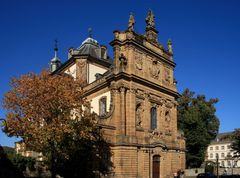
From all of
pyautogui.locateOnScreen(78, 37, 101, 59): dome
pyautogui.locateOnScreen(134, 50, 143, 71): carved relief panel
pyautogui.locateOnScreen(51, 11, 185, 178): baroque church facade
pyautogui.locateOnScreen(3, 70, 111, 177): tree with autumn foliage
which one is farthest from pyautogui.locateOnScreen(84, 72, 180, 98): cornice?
pyautogui.locateOnScreen(78, 37, 101, 59): dome

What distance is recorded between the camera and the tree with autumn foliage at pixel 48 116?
21031 mm

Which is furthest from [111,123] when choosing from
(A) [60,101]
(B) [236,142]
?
(B) [236,142]

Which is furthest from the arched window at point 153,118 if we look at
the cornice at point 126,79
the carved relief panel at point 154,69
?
the carved relief panel at point 154,69

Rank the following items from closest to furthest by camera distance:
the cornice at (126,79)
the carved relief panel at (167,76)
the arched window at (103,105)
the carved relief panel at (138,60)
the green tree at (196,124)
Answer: the cornice at (126,79)
the carved relief panel at (138,60)
the arched window at (103,105)
the carved relief panel at (167,76)
the green tree at (196,124)

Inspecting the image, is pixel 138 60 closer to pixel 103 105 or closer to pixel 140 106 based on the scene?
pixel 140 106

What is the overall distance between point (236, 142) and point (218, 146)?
189 feet

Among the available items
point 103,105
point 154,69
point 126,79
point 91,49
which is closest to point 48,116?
point 126,79

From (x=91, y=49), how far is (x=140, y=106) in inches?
594

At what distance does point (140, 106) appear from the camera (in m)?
31.7

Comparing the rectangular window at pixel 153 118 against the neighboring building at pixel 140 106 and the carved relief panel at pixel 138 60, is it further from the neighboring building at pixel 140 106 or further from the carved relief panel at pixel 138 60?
the carved relief panel at pixel 138 60

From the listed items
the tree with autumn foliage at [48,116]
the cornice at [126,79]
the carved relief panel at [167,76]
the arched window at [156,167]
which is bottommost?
the arched window at [156,167]

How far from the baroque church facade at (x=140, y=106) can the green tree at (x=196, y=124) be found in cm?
1060

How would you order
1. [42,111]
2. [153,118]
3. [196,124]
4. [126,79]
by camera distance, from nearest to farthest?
[42,111] < [126,79] < [153,118] < [196,124]

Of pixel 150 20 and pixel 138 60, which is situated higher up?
pixel 150 20
